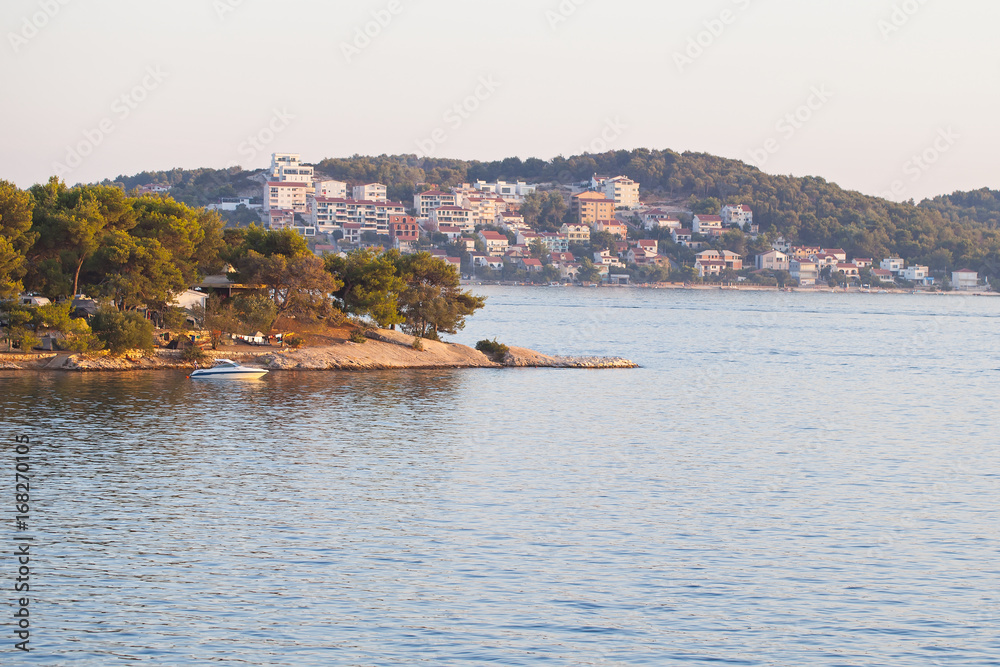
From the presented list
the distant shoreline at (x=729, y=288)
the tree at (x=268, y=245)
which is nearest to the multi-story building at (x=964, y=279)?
the distant shoreline at (x=729, y=288)

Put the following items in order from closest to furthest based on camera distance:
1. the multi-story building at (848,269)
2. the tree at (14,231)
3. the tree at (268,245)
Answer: the tree at (14,231) < the tree at (268,245) < the multi-story building at (848,269)

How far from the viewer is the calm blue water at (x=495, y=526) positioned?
13789 millimetres

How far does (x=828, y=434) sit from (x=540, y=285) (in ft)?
544

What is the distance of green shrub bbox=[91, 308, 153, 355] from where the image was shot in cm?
4256

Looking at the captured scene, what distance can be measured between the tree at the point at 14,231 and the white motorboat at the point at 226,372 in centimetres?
817

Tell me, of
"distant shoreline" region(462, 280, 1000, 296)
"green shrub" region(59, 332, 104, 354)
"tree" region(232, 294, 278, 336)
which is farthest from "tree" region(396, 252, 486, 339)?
"distant shoreline" region(462, 280, 1000, 296)

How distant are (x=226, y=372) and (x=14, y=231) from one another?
10750 mm

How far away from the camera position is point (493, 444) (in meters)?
29.3

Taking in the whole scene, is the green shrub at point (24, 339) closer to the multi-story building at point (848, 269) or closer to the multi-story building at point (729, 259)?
the multi-story building at point (729, 259)

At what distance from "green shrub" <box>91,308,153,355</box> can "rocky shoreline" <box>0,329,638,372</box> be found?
0.53 meters

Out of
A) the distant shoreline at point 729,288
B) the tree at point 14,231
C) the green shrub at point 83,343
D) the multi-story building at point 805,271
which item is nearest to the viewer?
the green shrub at point 83,343

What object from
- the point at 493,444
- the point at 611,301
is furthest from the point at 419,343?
the point at 611,301

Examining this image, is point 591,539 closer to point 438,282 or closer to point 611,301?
point 438,282

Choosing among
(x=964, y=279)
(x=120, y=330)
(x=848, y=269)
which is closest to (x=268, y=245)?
(x=120, y=330)
